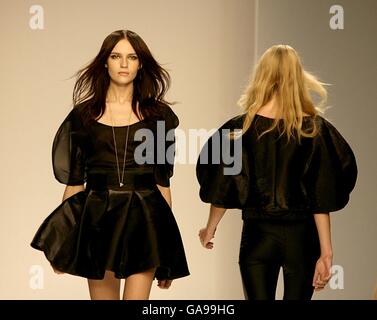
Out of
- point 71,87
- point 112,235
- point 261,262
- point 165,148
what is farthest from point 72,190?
point 71,87

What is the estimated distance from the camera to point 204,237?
476 cm

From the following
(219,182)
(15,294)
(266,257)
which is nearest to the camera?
(266,257)

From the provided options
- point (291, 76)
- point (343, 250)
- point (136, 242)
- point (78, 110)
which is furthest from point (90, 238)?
point (343, 250)

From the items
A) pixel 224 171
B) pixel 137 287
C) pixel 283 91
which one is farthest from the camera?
pixel 224 171

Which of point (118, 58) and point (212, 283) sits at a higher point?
point (118, 58)

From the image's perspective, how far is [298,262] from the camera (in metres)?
4.38

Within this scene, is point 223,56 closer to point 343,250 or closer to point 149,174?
point 343,250

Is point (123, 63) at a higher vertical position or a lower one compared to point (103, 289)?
higher

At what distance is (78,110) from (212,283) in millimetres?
2578

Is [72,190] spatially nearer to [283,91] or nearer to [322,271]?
[283,91]

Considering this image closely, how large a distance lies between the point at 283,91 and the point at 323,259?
0.70 meters

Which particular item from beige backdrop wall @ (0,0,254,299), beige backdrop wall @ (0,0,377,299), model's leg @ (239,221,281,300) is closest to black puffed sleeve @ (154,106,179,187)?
model's leg @ (239,221,281,300)

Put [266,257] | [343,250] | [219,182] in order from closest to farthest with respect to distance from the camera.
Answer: [266,257] → [219,182] → [343,250]

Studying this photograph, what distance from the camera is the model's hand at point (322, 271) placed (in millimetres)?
4406
